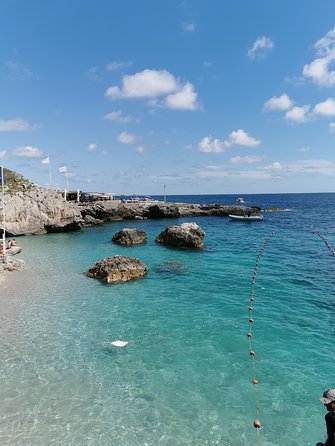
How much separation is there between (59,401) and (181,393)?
387cm

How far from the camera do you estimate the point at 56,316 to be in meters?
17.3

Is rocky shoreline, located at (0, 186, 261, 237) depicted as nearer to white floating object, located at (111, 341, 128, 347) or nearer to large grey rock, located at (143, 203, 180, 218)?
large grey rock, located at (143, 203, 180, 218)

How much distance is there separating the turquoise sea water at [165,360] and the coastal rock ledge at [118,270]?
0.78m

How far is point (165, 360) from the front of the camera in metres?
12.8

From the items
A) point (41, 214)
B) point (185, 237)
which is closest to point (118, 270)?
point (185, 237)

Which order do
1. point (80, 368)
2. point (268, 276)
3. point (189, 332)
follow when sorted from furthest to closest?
point (268, 276)
point (189, 332)
point (80, 368)

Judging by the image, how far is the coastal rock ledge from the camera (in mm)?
23766

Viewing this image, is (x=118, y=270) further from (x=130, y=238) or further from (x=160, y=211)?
(x=160, y=211)

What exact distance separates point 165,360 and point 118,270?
12.0m

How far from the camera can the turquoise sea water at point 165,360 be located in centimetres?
920

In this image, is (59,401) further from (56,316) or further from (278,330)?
(278,330)

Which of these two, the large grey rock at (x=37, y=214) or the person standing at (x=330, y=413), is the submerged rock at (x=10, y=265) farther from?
the person standing at (x=330, y=413)

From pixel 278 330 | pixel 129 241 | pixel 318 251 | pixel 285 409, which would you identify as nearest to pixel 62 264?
pixel 129 241

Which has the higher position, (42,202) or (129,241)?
(42,202)
